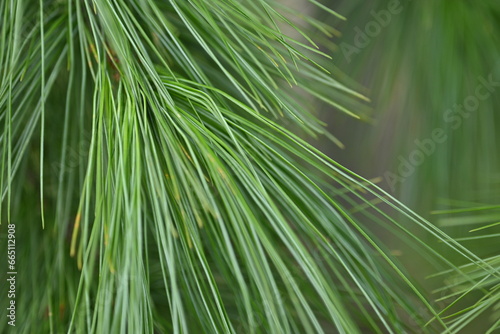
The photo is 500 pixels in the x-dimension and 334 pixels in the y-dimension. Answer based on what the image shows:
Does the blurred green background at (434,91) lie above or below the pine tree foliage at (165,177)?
above

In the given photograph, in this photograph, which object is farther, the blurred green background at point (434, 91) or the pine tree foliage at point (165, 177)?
the blurred green background at point (434, 91)

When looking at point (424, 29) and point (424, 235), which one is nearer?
point (424, 29)

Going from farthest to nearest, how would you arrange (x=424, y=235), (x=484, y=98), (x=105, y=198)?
1. (x=424, y=235)
2. (x=484, y=98)
3. (x=105, y=198)

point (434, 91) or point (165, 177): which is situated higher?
point (434, 91)

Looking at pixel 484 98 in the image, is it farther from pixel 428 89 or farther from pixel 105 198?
pixel 105 198

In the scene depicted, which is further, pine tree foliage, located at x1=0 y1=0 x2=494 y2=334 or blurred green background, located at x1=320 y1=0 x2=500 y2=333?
blurred green background, located at x1=320 y1=0 x2=500 y2=333

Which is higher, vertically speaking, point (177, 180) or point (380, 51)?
point (380, 51)

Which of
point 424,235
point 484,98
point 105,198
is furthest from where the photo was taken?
point 424,235

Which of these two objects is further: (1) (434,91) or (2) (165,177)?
(1) (434,91)

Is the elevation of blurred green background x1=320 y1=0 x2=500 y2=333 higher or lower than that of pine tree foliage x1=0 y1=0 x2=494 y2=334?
higher

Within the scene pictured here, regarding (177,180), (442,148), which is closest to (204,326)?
(177,180)

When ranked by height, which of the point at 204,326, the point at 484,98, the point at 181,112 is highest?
the point at 484,98
